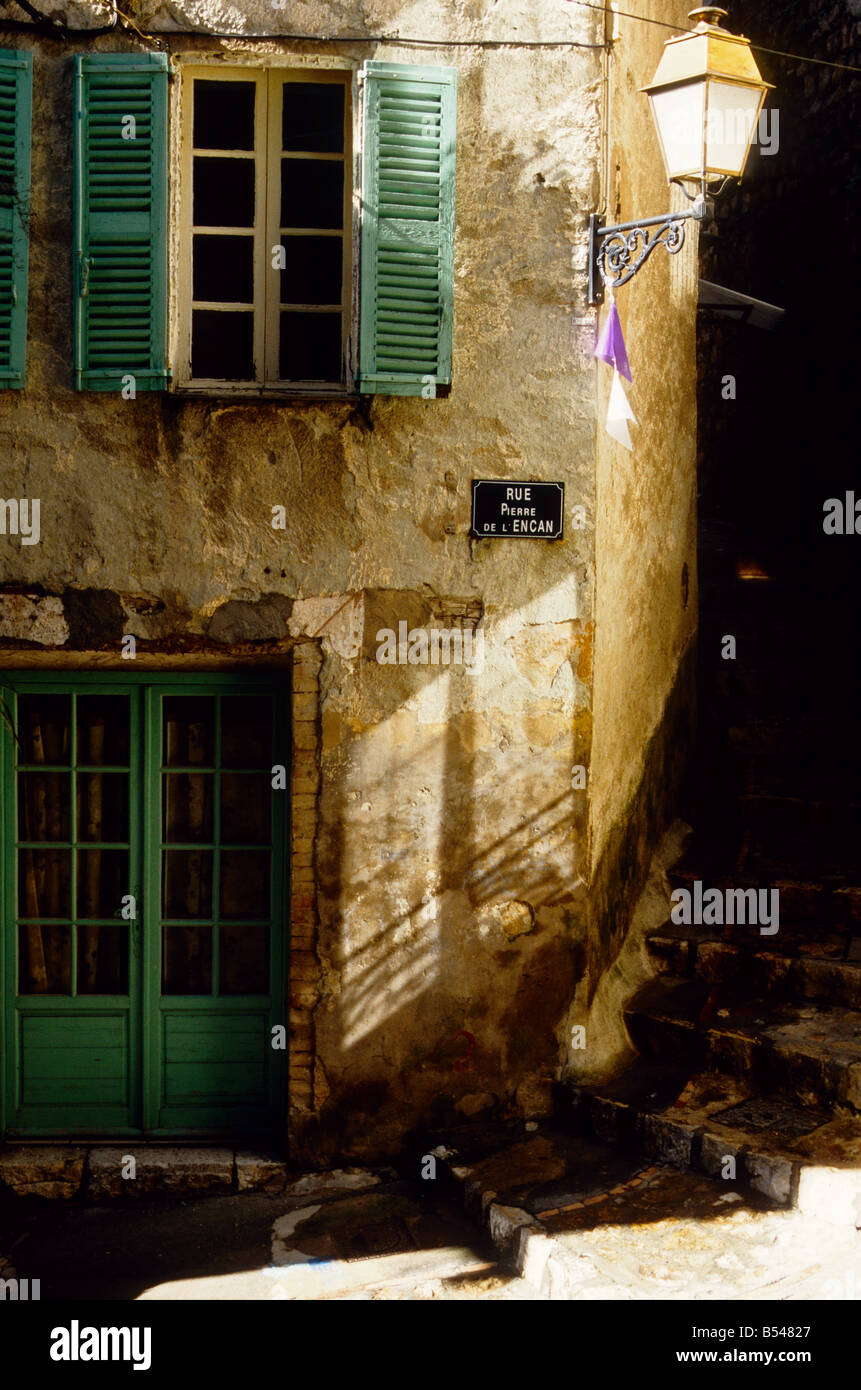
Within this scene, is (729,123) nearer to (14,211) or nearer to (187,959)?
(14,211)

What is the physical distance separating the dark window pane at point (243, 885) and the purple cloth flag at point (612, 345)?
9.44 ft

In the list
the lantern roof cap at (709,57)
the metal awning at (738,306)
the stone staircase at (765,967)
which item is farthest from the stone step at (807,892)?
the metal awning at (738,306)

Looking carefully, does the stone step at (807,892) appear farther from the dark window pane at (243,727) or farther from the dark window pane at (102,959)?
the dark window pane at (102,959)

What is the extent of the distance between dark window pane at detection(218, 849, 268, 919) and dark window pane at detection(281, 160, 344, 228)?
3.08 m

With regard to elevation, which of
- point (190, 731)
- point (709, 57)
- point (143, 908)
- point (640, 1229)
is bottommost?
point (640, 1229)

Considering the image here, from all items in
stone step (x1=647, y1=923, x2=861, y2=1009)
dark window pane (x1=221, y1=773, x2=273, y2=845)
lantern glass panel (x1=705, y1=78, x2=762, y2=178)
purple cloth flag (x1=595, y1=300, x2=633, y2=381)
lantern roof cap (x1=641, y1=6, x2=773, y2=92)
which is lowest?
stone step (x1=647, y1=923, x2=861, y2=1009)

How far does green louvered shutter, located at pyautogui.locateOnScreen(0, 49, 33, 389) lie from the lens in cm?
523

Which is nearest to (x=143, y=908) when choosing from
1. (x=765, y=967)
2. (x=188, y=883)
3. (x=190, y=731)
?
(x=188, y=883)

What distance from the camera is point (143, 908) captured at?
574 centimetres

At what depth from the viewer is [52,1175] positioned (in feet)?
18.0

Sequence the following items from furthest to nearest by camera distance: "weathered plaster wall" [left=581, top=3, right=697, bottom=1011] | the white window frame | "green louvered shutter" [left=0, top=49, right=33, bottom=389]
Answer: "weathered plaster wall" [left=581, top=3, right=697, bottom=1011] < the white window frame < "green louvered shutter" [left=0, top=49, right=33, bottom=389]

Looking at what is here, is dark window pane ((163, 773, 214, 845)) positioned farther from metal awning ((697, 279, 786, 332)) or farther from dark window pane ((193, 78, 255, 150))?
metal awning ((697, 279, 786, 332))

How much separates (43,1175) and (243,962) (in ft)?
4.31

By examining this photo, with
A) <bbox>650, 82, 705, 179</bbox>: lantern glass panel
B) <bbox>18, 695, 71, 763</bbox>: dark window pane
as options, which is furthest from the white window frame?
<bbox>18, 695, 71, 763</bbox>: dark window pane
